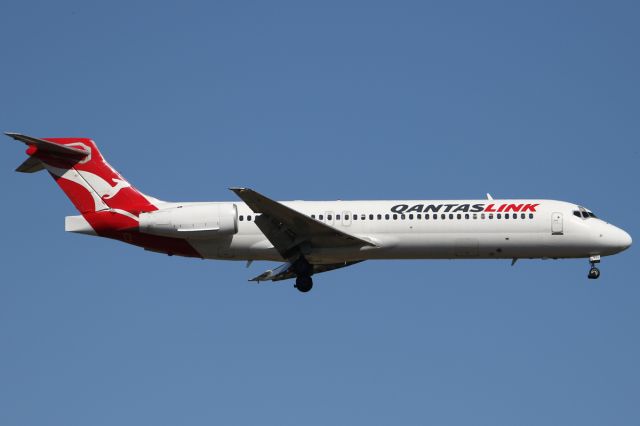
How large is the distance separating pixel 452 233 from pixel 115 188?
12.1 m

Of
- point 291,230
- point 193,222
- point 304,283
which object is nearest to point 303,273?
point 304,283

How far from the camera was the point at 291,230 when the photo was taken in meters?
33.5

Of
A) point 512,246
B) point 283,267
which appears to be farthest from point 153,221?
point 512,246

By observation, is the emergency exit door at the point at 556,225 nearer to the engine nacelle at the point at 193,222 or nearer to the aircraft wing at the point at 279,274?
the aircraft wing at the point at 279,274

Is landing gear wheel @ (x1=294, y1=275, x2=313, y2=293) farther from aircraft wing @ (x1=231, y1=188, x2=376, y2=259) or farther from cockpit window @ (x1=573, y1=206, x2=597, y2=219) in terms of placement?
cockpit window @ (x1=573, y1=206, x2=597, y2=219)

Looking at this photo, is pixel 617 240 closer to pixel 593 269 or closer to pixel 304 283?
pixel 593 269

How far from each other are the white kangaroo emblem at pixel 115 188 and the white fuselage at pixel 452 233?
3256 millimetres

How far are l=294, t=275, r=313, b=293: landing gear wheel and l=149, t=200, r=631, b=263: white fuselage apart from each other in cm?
74

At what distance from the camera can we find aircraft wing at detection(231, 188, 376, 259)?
32.5m

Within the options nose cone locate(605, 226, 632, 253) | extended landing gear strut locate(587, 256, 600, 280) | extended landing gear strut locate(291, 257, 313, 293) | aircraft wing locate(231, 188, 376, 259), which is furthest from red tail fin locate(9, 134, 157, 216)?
nose cone locate(605, 226, 632, 253)

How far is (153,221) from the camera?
3347 centimetres

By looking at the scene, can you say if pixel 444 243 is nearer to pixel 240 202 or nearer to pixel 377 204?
pixel 377 204

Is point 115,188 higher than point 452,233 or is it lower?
higher

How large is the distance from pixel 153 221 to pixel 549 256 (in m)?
13.7
